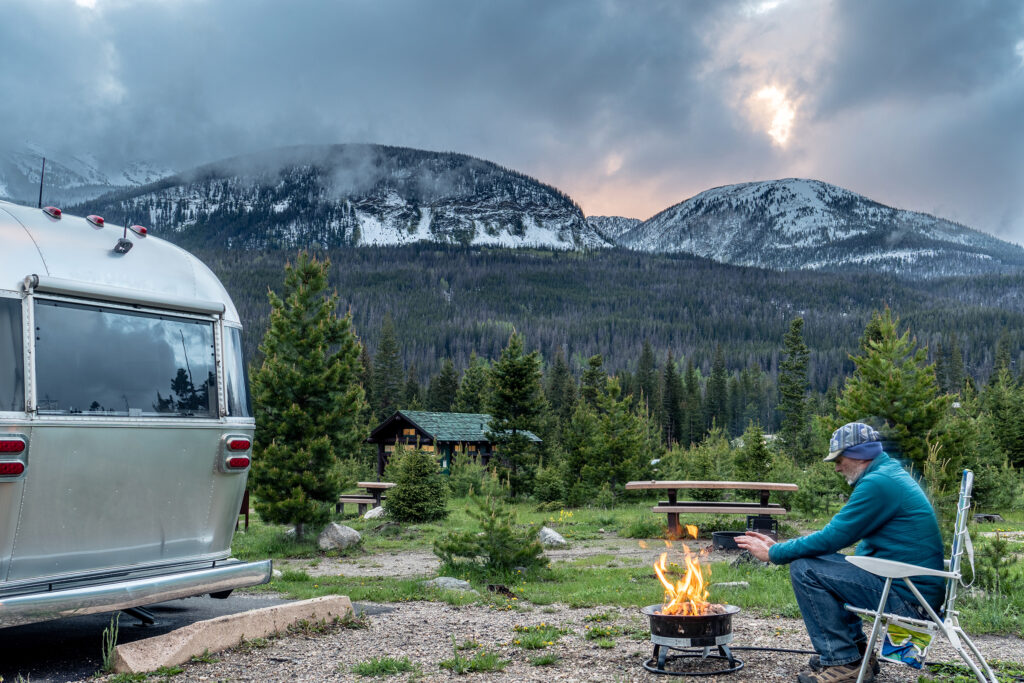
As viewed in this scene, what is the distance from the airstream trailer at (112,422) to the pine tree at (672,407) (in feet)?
272

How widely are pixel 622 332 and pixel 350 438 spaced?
156943mm

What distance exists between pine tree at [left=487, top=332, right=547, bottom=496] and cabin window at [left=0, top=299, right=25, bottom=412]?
23969 millimetres

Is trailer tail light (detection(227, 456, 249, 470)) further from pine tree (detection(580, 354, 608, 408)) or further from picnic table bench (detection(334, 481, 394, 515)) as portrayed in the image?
pine tree (detection(580, 354, 608, 408))

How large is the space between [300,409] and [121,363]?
9.06m

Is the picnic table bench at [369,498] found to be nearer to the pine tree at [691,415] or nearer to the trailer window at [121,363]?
the trailer window at [121,363]

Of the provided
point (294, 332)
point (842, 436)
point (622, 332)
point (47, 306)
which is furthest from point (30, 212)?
point (622, 332)

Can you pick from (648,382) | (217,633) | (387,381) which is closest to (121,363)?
(217,633)

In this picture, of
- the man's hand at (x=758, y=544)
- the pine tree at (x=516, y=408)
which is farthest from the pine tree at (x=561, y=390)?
the man's hand at (x=758, y=544)

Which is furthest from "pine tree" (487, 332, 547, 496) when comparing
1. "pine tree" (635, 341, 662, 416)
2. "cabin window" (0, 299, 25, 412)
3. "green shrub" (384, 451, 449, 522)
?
"pine tree" (635, 341, 662, 416)

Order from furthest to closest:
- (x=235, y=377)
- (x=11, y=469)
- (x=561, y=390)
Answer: (x=561, y=390)
(x=235, y=377)
(x=11, y=469)

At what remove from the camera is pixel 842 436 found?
5.04m

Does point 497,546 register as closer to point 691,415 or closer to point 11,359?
point 11,359

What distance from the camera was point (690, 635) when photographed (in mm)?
5465

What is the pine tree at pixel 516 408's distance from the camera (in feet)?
96.9
